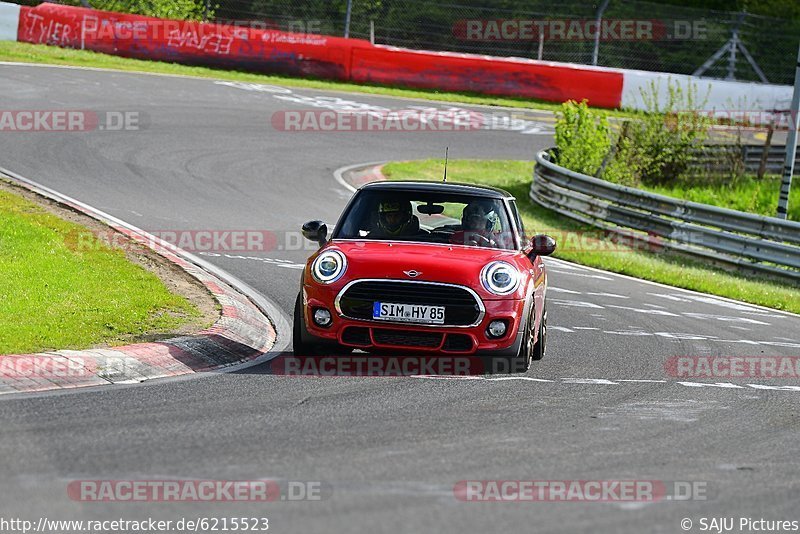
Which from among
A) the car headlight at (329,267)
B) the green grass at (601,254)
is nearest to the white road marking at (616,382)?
the car headlight at (329,267)

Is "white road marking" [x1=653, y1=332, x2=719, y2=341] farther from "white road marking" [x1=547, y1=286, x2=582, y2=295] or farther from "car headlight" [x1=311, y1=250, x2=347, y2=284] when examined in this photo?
"car headlight" [x1=311, y1=250, x2=347, y2=284]

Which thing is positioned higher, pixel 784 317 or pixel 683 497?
pixel 683 497

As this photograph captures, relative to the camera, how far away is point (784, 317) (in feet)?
51.1

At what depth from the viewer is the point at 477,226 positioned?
10.7 meters

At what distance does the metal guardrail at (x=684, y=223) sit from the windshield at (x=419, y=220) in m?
9.53

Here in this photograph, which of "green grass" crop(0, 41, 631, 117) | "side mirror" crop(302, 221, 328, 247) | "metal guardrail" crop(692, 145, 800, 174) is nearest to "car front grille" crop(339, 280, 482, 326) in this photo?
"side mirror" crop(302, 221, 328, 247)

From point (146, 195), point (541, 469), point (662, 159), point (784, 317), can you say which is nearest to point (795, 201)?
point (662, 159)

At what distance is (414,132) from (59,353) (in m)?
20.2

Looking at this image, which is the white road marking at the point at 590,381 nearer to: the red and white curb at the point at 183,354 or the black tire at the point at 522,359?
the black tire at the point at 522,359

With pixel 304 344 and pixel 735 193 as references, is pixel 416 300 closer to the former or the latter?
pixel 304 344

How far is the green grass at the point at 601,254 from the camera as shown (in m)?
17.3

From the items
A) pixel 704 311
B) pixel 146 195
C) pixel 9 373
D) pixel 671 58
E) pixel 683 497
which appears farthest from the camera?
pixel 671 58

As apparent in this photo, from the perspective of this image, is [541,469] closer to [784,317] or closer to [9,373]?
[9,373]

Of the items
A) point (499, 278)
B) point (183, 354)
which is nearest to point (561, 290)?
point (499, 278)
